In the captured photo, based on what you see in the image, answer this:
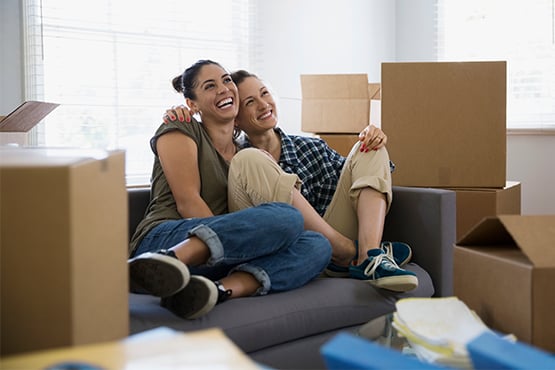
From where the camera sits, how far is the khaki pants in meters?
1.88

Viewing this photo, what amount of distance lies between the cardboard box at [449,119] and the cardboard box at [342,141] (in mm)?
654

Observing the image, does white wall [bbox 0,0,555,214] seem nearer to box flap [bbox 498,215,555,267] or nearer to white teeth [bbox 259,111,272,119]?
white teeth [bbox 259,111,272,119]

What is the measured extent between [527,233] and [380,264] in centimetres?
60

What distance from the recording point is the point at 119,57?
11.3 feet

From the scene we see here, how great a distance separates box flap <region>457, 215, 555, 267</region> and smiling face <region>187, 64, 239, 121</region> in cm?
100

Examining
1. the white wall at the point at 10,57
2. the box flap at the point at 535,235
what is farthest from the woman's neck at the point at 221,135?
the white wall at the point at 10,57

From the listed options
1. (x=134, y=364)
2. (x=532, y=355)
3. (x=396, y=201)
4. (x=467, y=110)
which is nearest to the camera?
(x=134, y=364)

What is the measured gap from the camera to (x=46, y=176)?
0.85m

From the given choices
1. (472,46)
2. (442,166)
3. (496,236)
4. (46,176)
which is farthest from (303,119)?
(46,176)

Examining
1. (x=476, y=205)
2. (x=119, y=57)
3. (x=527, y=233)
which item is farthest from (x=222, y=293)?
(x=119, y=57)

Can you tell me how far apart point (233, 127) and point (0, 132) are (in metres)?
0.71

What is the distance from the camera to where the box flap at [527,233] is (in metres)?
1.15

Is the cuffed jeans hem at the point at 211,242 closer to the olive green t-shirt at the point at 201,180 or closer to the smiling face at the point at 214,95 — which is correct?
the olive green t-shirt at the point at 201,180

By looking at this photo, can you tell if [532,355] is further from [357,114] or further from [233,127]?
[357,114]
